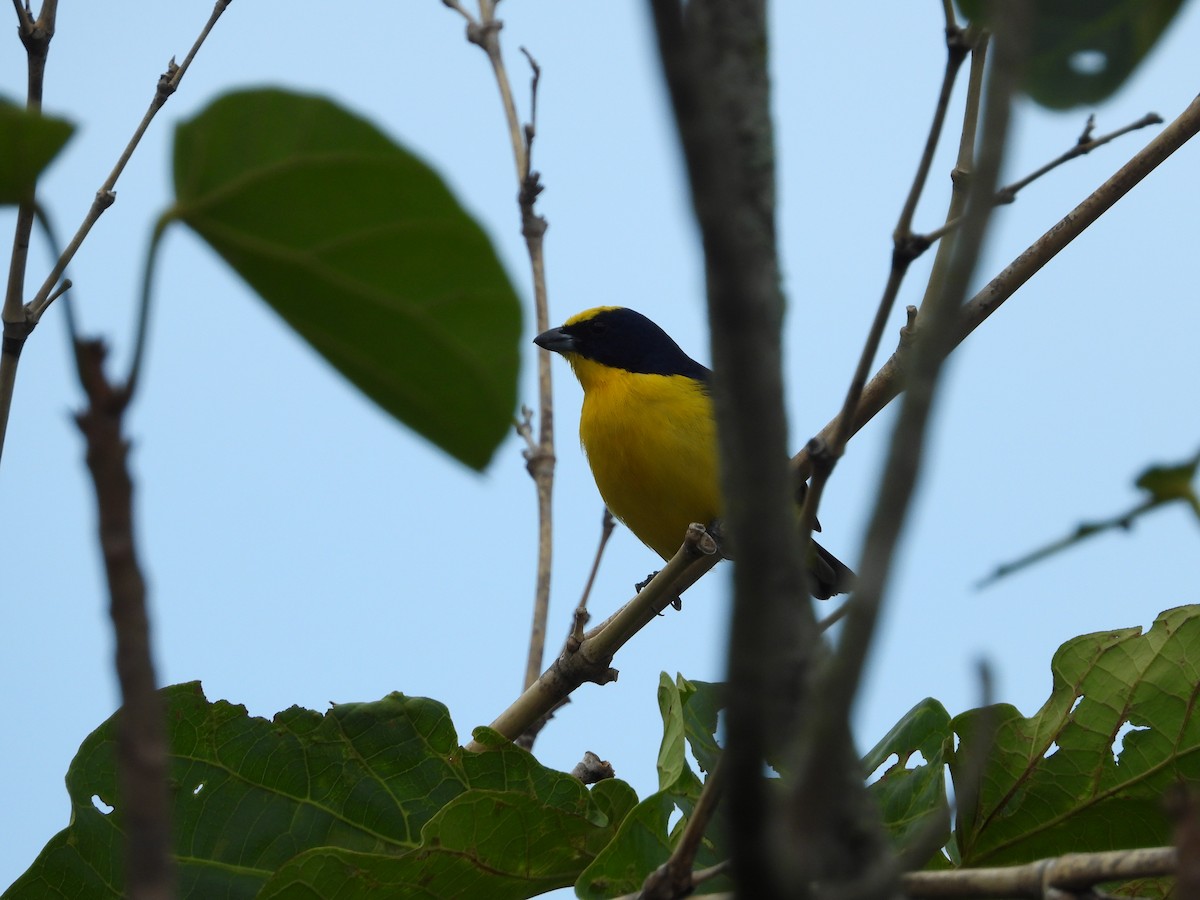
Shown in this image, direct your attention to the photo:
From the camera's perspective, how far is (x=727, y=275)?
675 mm

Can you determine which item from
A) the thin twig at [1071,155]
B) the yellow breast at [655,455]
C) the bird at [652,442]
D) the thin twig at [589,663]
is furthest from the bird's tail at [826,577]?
the thin twig at [1071,155]

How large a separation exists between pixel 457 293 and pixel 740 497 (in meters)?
0.57

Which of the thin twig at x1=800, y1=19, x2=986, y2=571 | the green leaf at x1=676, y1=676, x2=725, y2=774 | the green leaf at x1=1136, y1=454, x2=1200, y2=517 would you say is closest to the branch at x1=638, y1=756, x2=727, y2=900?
the thin twig at x1=800, y1=19, x2=986, y2=571

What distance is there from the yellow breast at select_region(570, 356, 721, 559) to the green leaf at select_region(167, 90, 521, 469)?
4144 millimetres

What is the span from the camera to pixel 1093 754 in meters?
2.55

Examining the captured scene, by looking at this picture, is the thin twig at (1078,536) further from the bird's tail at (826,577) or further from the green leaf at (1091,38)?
the bird's tail at (826,577)

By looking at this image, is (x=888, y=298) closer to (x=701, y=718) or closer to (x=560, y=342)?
(x=701, y=718)

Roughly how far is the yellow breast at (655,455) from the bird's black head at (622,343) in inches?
14.1

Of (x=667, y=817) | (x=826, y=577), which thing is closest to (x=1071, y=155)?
(x=667, y=817)

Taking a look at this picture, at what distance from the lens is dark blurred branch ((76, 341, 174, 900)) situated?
0.74 m

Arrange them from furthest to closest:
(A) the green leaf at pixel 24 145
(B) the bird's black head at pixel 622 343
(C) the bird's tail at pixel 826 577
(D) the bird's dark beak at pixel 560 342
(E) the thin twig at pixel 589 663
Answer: (D) the bird's dark beak at pixel 560 342, (B) the bird's black head at pixel 622 343, (C) the bird's tail at pixel 826 577, (E) the thin twig at pixel 589 663, (A) the green leaf at pixel 24 145

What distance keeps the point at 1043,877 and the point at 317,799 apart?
63.7 inches

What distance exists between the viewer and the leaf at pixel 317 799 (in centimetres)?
243

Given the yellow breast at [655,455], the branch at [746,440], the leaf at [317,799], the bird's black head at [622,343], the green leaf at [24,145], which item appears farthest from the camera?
the bird's black head at [622,343]
